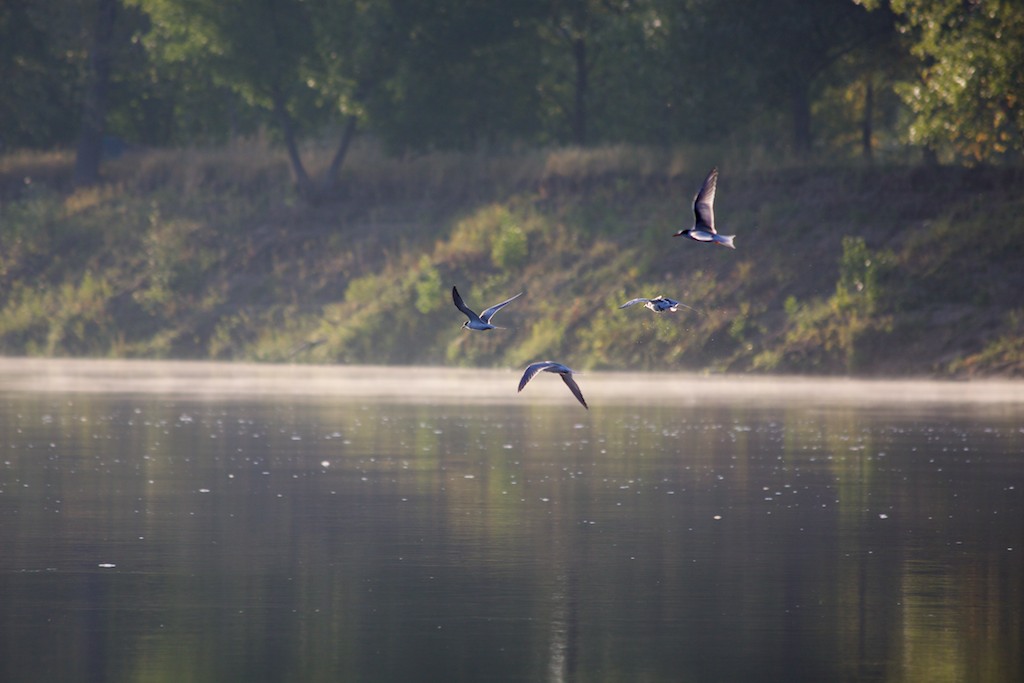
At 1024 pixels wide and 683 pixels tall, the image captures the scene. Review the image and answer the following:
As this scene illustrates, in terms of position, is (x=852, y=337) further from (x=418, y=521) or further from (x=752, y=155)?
(x=418, y=521)

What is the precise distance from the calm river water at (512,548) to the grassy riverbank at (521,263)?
547 inches

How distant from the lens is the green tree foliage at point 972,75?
151ft

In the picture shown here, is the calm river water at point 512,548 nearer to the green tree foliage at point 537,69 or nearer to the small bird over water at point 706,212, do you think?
the small bird over water at point 706,212

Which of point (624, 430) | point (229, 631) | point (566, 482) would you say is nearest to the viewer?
point (229, 631)

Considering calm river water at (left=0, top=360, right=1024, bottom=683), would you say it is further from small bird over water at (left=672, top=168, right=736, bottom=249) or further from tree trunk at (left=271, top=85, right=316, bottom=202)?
tree trunk at (left=271, top=85, right=316, bottom=202)

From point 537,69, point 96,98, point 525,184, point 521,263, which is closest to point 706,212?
point 521,263

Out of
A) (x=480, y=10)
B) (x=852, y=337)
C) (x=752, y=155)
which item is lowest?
(x=852, y=337)

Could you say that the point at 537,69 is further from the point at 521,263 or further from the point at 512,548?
the point at 512,548

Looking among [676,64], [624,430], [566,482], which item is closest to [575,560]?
[566,482]

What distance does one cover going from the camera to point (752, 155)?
54406 mm

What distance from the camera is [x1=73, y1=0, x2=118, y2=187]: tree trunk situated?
6756cm

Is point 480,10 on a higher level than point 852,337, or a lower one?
higher

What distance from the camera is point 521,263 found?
2128 inches

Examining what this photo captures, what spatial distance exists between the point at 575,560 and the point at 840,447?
11.3m
